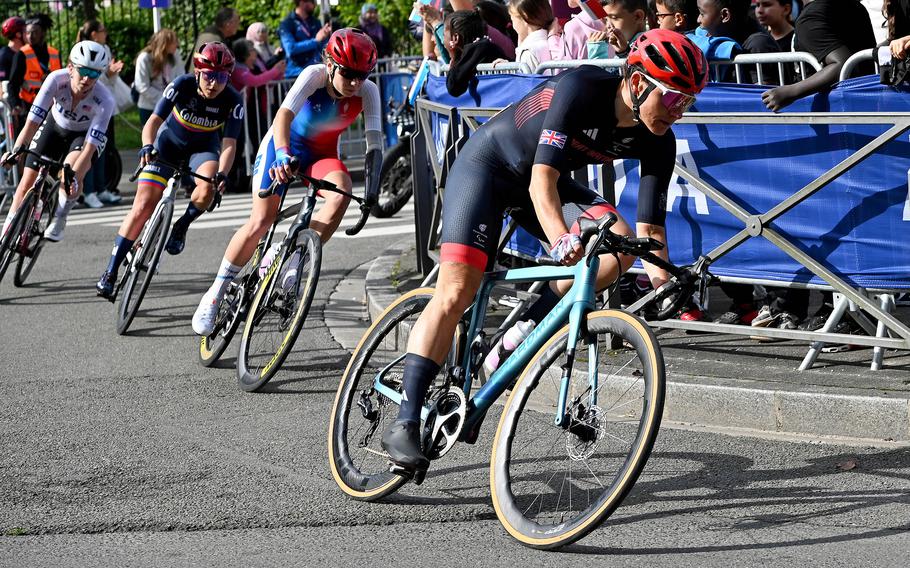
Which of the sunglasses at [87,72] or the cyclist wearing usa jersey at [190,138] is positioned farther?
the sunglasses at [87,72]

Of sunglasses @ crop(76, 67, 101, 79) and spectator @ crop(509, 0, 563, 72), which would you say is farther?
sunglasses @ crop(76, 67, 101, 79)

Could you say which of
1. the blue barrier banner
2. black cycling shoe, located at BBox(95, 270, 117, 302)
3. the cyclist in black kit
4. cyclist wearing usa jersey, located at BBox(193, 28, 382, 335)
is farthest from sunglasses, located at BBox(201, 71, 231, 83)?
the cyclist in black kit

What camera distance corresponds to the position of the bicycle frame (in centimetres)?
462

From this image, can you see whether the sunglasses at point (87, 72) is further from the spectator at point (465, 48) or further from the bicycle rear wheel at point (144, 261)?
the spectator at point (465, 48)

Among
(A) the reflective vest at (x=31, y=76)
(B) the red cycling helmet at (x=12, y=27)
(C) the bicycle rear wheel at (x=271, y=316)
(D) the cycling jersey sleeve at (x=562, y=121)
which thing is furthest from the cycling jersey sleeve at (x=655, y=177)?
(B) the red cycling helmet at (x=12, y=27)

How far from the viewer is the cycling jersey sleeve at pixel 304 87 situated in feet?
25.0

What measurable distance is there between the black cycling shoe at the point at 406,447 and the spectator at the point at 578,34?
196 inches

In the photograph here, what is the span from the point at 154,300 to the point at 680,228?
177 inches

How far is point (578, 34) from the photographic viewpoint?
9.45 metres

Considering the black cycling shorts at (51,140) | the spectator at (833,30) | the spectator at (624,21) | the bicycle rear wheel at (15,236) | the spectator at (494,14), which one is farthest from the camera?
the spectator at (494,14)

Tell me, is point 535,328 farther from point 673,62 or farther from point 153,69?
point 153,69

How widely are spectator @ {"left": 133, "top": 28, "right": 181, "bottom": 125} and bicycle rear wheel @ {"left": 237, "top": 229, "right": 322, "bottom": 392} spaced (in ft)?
32.4

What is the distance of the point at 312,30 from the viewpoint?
1764 centimetres

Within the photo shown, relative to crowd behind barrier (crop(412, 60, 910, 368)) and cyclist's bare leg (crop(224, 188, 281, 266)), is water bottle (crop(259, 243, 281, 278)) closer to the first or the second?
cyclist's bare leg (crop(224, 188, 281, 266))
